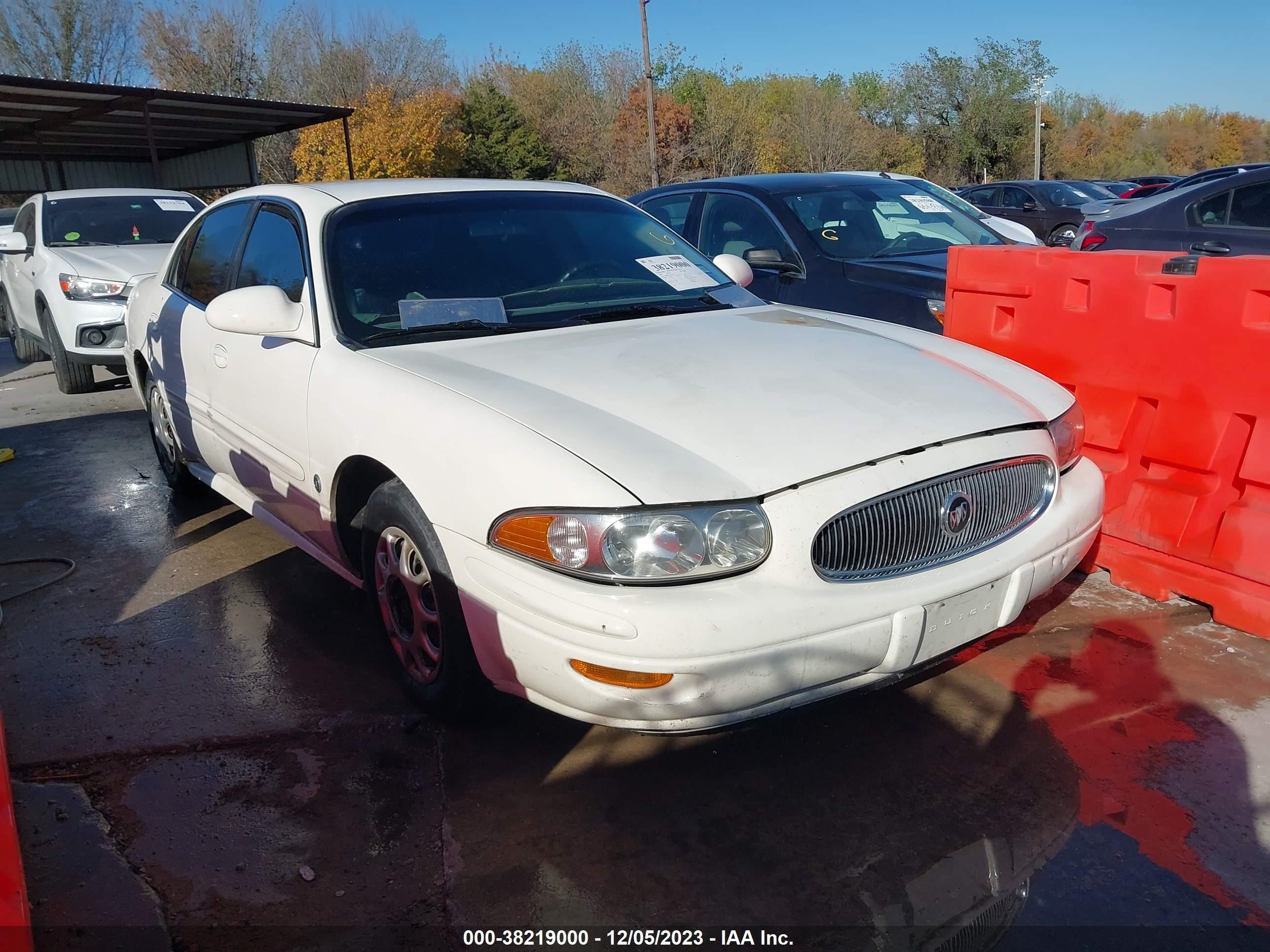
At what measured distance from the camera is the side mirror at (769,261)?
18.2ft

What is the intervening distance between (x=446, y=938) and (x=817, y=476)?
1306 mm

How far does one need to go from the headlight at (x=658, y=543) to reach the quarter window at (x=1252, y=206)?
587 cm

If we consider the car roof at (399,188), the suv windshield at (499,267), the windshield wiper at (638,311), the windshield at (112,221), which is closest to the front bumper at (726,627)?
the suv windshield at (499,267)

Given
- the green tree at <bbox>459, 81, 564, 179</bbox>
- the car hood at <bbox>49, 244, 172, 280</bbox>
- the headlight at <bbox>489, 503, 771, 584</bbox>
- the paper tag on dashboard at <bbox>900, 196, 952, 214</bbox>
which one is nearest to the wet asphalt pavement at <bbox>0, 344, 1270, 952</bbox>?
the headlight at <bbox>489, 503, 771, 584</bbox>

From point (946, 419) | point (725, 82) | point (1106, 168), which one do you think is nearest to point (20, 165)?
point (946, 419)

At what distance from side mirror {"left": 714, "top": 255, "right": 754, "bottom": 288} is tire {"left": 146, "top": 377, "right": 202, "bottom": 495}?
2.71m

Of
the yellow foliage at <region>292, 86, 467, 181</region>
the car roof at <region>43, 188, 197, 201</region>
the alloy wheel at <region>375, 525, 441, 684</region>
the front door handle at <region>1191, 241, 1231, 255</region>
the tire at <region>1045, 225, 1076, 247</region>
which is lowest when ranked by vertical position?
the alloy wheel at <region>375, 525, 441, 684</region>

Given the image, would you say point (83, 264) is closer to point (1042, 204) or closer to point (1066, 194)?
point (1042, 204)

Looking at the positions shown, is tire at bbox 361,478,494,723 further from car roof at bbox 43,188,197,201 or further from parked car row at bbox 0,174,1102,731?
car roof at bbox 43,188,197,201

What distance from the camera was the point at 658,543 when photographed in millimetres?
2205

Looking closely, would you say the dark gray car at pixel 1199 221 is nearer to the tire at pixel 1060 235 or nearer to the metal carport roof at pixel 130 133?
the tire at pixel 1060 235

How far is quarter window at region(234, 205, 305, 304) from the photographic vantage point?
3.45 m

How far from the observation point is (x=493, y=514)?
2.35 meters

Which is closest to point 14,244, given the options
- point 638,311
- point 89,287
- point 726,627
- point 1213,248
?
point 89,287
